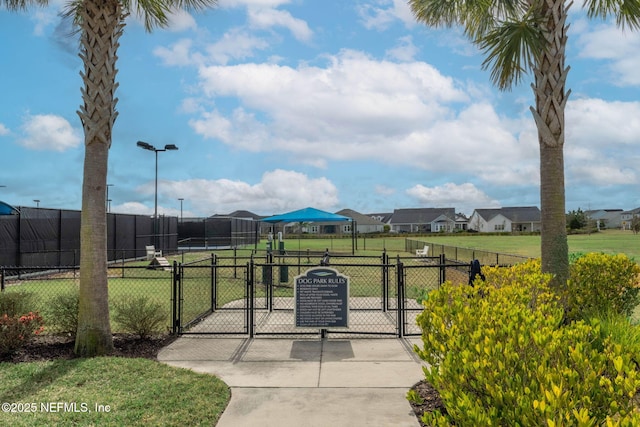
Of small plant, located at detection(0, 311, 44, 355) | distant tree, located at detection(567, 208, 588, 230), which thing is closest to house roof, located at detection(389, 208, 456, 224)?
distant tree, located at detection(567, 208, 588, 230)

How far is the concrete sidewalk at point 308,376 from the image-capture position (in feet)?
16.0

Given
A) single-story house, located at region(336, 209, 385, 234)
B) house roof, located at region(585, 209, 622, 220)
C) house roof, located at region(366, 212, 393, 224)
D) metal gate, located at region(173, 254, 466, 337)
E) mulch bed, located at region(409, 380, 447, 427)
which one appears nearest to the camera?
mulch bed, located at region(409, 380, 447, 427)

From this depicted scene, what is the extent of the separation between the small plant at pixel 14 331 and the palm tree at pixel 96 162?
2.61 ft

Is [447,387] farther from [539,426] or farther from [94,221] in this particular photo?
[94,221]

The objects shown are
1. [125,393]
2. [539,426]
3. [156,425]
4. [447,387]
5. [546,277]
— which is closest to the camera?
[539,426]

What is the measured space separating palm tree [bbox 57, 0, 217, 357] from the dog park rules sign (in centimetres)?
303

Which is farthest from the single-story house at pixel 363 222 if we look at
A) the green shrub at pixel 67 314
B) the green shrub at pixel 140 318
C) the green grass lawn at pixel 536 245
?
the green shrub at pixel 67 314

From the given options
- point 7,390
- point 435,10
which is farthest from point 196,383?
point 435,10

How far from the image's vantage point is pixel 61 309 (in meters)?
7.92

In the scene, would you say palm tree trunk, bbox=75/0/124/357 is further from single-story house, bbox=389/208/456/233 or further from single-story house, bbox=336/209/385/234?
single-story house, bbox=389/208/456/233

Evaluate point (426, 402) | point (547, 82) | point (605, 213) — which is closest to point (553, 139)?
point (547, 82)

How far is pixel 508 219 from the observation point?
341 ft

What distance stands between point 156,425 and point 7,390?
2.35 m

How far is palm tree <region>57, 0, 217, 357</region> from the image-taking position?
7250mm
